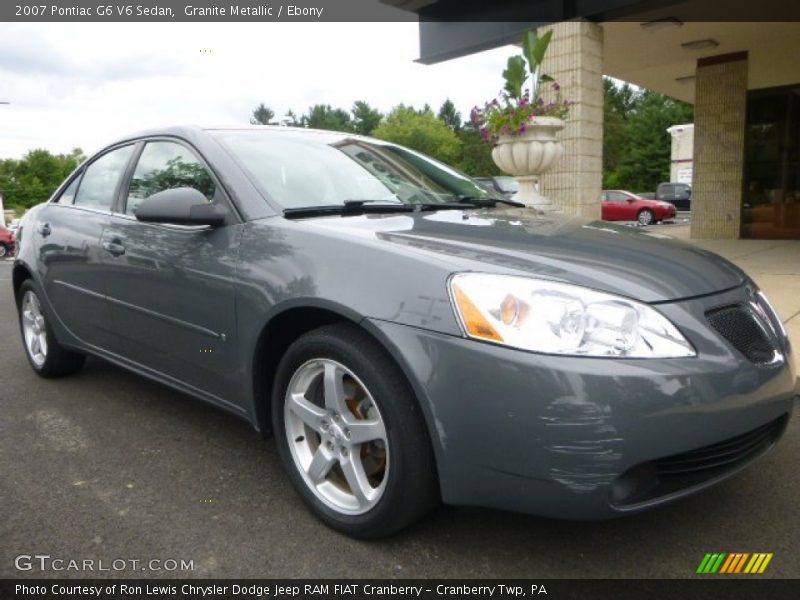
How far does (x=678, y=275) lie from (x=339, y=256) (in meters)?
1.09

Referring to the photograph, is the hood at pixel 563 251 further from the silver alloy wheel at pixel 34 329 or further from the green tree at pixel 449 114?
the green tree at pixel 449 114

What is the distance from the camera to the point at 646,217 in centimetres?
2350

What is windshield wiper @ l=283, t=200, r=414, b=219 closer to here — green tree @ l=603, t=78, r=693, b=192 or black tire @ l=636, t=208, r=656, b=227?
black tire @ l=636, t=208, r=656, b=227

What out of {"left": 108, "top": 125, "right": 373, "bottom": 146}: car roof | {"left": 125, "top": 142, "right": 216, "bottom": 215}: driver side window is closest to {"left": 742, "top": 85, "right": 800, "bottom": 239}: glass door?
{"left": 108, "top": 125, "right": 373, "bottom": 146}: car roof

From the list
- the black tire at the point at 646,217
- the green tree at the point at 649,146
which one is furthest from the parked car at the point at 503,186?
the green tree at the point at 649,146

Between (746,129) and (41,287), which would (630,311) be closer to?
(41,287)

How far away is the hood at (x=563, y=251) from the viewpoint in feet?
6.36

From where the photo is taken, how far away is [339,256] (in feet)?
7.12

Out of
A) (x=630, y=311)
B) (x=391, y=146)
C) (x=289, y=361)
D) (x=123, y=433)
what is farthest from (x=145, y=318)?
(x=630, y=311)

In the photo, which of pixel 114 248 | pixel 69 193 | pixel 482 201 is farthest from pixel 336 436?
pixel 69 193

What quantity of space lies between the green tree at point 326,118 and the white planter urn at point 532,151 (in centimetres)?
9848

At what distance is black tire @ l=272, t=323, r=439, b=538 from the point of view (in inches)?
77.0

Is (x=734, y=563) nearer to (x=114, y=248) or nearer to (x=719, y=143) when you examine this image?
(x=114, y=248)

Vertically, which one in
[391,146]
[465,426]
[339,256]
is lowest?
[465,426]
